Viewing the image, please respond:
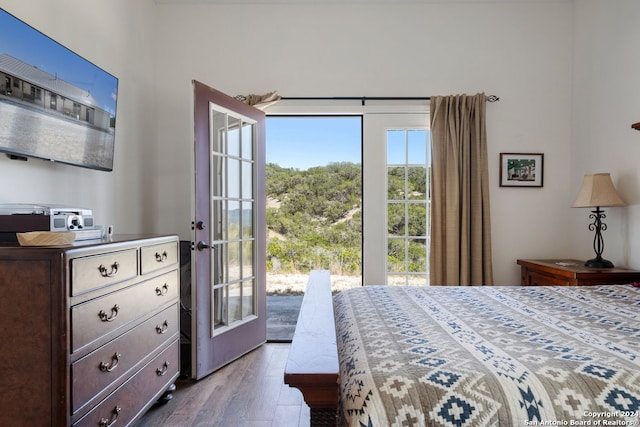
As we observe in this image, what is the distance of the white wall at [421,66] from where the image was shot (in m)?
3.40

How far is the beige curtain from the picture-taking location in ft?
10.5

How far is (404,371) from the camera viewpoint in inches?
39.1

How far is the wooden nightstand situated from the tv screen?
10.7 ft

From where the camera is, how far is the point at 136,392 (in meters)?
1.87

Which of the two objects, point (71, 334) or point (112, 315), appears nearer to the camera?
point (71, 334)

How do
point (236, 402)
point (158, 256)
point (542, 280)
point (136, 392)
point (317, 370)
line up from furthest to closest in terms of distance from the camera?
point (542, 280) < point (236, 402) < point (158, 256) < point (136, 392) < point (317, 370)

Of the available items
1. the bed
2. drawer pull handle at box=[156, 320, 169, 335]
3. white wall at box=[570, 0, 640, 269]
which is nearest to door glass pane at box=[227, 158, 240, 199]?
drawer pull handle at box=[156, 320, 169, 335]

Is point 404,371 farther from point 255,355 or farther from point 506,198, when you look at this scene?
point 506,198

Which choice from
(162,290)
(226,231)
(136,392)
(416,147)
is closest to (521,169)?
(416,147)

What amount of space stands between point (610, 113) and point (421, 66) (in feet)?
4.99

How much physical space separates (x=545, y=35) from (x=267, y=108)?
2.59 meters

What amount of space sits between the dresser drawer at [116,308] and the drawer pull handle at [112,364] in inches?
4.9

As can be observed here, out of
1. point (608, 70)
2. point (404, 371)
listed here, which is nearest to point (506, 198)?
point (608, 70)

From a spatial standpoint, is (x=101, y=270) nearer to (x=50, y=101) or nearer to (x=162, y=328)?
(x=162, y=328)
